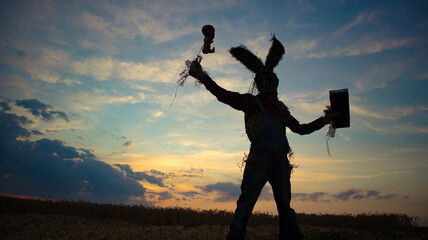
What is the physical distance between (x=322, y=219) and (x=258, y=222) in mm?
2137

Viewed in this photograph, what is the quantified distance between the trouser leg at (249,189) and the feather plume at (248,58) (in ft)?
4.96

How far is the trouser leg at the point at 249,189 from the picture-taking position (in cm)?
452

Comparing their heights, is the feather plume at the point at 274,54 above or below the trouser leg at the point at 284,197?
above

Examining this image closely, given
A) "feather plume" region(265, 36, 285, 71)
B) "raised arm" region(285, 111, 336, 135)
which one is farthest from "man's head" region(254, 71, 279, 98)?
"raised arm" region(285, 111, 336, 135)

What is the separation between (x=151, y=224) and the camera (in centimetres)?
914

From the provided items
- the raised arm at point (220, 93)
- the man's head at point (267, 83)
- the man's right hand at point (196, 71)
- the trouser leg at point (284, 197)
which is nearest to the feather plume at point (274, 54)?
the man's head at point (267, 83)

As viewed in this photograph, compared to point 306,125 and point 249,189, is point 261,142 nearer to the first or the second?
point 249,189

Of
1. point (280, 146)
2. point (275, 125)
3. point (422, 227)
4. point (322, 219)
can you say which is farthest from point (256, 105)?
point (422, 227)

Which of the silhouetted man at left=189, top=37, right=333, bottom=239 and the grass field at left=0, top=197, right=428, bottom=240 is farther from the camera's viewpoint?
the grass field at left=0, top=197, right=428, bottom=240

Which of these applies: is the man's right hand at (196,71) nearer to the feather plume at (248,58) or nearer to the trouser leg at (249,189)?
the feather plume at (248,58)

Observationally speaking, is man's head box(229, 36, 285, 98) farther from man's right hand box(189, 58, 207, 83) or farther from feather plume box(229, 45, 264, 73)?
man's right hand box(189, 58, 207, 83)

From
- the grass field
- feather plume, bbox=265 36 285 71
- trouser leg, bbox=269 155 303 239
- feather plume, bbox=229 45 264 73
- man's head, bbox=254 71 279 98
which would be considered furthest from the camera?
the grass field

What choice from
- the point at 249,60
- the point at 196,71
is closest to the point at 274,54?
the point at 249,60

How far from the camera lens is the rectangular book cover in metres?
5.32
